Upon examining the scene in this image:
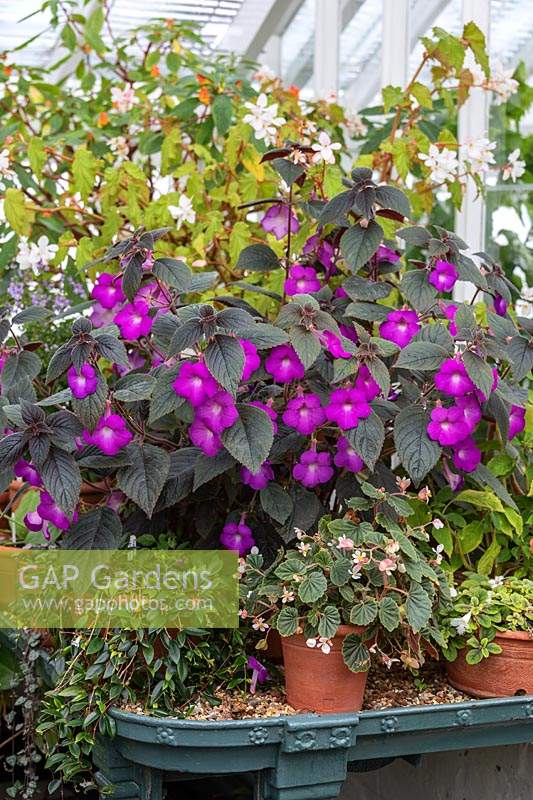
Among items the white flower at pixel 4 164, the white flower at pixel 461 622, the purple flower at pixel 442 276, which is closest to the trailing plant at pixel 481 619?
the white flower at pixel 461 622

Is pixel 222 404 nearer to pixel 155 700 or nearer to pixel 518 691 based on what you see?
pixel 155 700

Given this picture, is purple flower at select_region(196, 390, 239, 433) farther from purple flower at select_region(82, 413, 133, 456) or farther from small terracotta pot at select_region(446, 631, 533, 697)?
small terracotta pot at select_region(446, 631, 533, 697)

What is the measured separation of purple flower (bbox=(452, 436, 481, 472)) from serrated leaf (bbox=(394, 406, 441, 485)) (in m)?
0.10

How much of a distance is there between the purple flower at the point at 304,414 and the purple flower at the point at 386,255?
0.36m

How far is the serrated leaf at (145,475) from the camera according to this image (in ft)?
5.29

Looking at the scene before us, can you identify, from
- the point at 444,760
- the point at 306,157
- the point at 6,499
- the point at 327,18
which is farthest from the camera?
the point at 327,18

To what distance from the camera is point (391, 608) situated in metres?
1.54

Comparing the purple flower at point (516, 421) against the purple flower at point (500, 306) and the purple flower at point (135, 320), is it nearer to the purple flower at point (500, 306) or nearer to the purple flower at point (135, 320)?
the purple flower at point (500, 306)

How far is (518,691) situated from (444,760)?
1.61 feet

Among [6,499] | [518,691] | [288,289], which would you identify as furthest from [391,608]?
[6,499]

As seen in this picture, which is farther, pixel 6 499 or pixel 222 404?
pixel 6 499

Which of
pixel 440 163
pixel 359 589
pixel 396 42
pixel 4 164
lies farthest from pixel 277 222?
pixel 396 42

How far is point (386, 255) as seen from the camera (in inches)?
76.4

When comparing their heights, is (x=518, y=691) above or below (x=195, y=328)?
below
